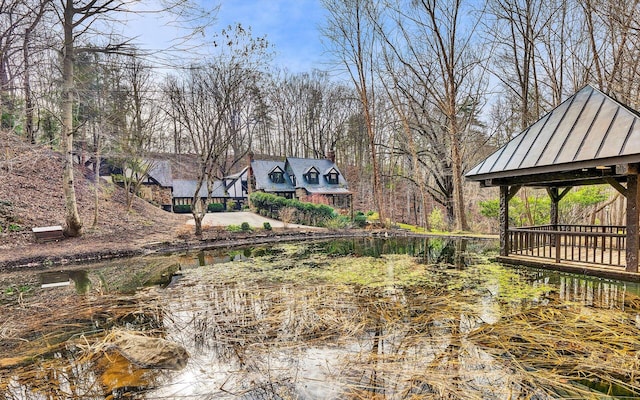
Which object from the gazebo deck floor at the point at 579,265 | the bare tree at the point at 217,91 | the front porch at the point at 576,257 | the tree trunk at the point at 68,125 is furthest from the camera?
the bare tree at the point at 217,91

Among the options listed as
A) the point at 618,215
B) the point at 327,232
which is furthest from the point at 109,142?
the point at 618,215

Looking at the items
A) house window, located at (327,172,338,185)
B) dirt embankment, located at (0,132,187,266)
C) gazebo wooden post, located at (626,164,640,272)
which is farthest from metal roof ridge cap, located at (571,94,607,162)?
house window, located at (327,172,338,185)

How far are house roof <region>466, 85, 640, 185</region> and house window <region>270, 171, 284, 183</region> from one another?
69.6ft

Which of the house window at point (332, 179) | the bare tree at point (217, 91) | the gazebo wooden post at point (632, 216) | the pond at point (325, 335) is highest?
the bare tree at point (217, 91)

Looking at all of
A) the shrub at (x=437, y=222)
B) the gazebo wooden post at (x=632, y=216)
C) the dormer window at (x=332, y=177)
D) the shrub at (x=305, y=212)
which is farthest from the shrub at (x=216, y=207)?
the gazebo wooden post at (x=632, y=216)

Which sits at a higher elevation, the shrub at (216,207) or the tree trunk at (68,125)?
the tree trunk at (68,125)

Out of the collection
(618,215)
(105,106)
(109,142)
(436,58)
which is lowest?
(618,215)

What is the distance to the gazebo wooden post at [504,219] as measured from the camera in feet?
26.8

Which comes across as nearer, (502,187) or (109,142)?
(502,187)

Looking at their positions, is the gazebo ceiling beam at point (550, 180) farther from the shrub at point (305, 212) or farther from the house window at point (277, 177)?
the house window at point (277, 177)

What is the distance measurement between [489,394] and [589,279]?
553 centimetres

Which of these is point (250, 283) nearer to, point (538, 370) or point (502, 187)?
point (538, 370)

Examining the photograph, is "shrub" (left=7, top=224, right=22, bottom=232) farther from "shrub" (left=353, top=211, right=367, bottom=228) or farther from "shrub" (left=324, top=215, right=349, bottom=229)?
"shrub" (left=353, top=211, right=367, bottom=228)

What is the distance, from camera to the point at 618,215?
1300 centimetres
